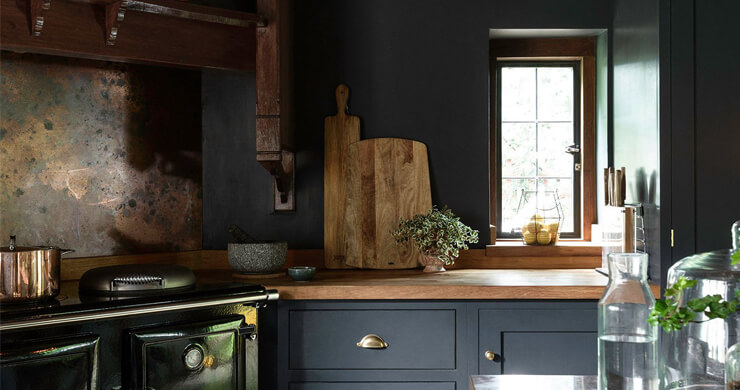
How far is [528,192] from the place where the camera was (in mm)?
3168

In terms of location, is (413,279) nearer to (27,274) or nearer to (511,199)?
(511,199)

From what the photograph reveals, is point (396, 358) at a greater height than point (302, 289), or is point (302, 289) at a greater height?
point (302, 289)

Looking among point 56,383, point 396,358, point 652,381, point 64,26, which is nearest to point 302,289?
point 396,358

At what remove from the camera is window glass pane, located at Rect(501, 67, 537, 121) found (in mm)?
3178

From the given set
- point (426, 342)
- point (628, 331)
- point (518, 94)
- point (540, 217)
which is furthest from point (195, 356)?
point (518, 94)

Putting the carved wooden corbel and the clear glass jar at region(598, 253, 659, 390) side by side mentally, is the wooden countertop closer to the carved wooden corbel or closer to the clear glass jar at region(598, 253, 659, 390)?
the carved wooden corbel

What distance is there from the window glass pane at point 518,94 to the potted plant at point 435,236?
2.24 ft

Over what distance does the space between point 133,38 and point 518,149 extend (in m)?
1.79

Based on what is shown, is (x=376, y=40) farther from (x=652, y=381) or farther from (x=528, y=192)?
(x=652, y=381)

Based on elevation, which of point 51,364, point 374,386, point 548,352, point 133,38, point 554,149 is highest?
point 133,38

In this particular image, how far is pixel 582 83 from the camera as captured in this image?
10.2 feet

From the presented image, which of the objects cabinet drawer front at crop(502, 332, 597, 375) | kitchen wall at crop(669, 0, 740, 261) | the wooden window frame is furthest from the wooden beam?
kitchen wall at crop(669, 0, 740, 261)

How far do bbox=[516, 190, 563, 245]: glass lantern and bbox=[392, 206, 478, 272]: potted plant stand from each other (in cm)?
34

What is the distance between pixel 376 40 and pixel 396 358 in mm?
1439
